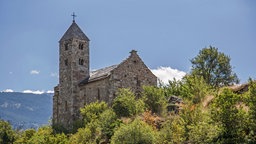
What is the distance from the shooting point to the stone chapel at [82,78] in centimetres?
6971

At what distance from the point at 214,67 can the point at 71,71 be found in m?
23.1

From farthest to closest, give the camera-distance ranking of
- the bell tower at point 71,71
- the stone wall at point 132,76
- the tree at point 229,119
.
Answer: the bell tower at point 71,71 → the stone wall at point 132,76 → the tree at point 229,119

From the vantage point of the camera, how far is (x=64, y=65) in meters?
78.1

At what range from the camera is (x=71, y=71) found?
7581 cm

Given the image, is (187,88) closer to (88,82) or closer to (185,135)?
(185,135)

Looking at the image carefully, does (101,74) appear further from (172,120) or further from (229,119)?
(229,119)

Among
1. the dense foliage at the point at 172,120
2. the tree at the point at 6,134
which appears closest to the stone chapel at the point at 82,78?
the dense foliage at the point at 172,120

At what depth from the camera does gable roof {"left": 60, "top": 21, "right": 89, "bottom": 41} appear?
77.2m

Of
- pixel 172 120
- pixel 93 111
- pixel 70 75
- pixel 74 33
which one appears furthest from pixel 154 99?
pixel 74 33

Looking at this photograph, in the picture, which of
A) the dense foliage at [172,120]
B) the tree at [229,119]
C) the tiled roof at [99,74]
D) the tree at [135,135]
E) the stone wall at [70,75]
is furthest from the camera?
the stone wall at [70,75]

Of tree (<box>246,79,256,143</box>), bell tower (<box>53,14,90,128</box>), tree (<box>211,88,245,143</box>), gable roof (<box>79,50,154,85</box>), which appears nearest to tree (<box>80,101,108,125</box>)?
gable roof (<box>79,50,154,85</box>)

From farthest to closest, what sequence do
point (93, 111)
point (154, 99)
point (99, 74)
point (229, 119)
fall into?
point (99, 74) < point (93, 111) < point (154, 99) < point (229, 119)

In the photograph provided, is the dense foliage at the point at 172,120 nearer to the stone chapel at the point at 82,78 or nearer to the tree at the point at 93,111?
the tree at the point at 93,111

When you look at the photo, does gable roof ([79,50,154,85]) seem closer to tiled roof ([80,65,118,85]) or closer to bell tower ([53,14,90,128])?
tiled roof ([80,65,118,85])
